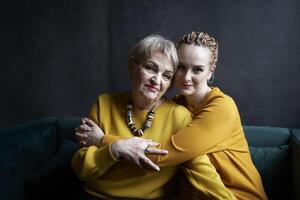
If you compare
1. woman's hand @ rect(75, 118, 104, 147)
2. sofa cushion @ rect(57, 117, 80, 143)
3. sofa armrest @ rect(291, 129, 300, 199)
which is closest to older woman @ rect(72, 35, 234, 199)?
woman's hand @ rect(75, 118, 104, 147)

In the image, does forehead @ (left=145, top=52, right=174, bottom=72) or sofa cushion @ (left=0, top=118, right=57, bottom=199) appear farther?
sofa cushion @ (left=0, top=118, right=57, bottom=199)

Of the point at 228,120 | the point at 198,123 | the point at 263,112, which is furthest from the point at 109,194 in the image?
the point at 263,112

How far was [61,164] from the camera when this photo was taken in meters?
2.03

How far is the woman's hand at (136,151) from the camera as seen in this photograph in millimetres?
1477

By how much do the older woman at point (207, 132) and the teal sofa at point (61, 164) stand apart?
0.40 m

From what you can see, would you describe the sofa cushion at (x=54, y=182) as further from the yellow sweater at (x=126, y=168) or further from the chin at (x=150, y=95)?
the chin at (x=150, y=95)

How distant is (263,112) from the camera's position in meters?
2.48

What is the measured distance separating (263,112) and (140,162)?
4.22 feet

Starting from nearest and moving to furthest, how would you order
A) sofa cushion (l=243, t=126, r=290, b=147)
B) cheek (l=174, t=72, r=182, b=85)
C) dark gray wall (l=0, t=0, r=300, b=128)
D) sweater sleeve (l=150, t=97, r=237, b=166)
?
sweater sleeve (l=150, t=97, r=237, b=166), cheek (l=174, t=72, r=182, b=85), sofa cushion (l=243, t=126, r=290, b=147), dark gray wall (l=0, t=0, r=300, b=128)

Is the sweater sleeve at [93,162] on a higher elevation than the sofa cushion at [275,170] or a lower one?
higher

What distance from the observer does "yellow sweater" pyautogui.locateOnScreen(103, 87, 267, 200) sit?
148cm

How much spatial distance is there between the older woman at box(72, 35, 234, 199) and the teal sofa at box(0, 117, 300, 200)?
0.29 m

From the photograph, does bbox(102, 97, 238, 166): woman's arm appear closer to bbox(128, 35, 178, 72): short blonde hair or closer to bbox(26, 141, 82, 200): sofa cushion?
bbox(128, 35, 178, 72): short blonde hair

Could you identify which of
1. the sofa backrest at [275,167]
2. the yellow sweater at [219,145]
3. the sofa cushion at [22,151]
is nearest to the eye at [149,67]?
the yellow sweater at [219,145]
